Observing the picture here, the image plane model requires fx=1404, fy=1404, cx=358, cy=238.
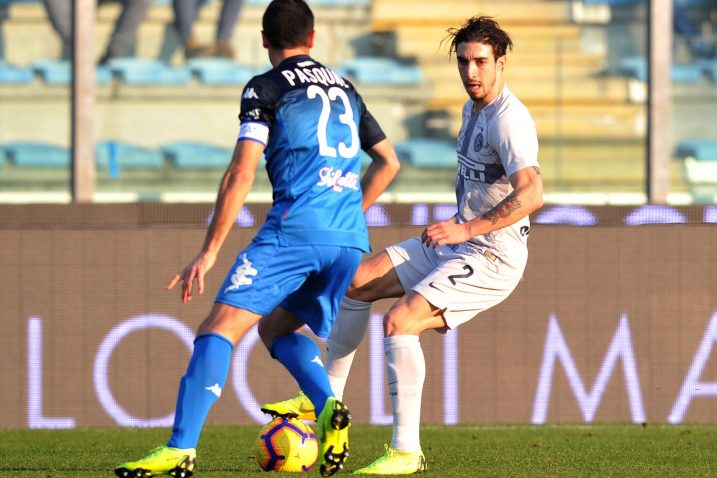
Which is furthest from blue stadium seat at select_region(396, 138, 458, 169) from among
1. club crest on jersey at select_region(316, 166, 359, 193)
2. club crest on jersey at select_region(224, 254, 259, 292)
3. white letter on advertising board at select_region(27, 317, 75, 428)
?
Result: club crest on jersey at select_region(224, 254, 259, 292)

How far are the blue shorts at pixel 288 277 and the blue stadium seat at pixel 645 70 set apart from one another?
21.7 ft

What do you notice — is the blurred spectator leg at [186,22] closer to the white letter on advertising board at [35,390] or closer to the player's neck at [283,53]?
the white letter on advertising board at [35,390]

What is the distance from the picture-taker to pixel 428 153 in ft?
36.2

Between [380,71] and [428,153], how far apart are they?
886 millimetres

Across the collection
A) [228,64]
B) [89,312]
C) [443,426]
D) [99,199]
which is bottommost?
[443,426]

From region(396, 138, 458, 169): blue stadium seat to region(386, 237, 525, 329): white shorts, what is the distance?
4.58 meters

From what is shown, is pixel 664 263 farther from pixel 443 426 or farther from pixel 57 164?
pixel 57 164

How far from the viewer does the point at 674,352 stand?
9242 millimetres

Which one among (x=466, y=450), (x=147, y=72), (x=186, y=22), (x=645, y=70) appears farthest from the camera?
(x=645, y=70)

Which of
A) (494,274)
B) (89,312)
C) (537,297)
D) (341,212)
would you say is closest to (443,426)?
(537,297)

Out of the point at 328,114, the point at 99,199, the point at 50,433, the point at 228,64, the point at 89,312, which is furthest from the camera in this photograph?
the point at 228,64

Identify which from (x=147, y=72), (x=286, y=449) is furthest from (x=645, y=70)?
(x=286, y=449)

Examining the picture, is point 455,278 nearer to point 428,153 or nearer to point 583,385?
point 583,385

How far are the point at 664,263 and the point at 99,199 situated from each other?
4180 mm
